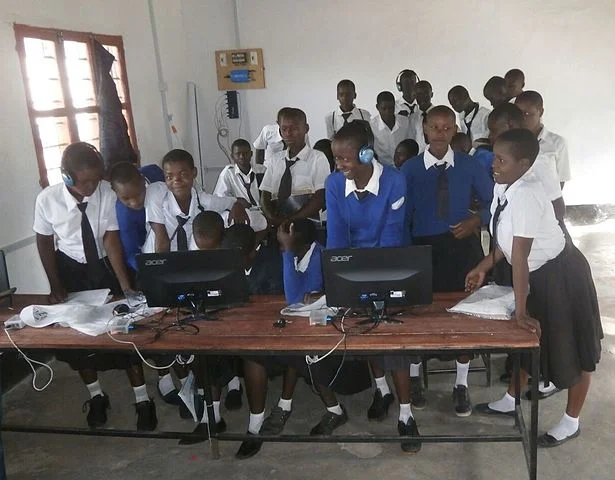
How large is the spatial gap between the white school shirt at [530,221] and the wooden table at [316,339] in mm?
345

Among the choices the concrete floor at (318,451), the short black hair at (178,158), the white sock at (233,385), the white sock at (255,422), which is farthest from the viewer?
the white sock at (233,385)

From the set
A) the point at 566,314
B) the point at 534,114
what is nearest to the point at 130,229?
the point at 566,314

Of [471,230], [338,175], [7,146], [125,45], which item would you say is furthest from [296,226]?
[125,45]

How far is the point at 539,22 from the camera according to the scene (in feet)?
21.0

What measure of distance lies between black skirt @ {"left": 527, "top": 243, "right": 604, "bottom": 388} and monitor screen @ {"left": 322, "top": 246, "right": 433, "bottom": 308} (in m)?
0.56

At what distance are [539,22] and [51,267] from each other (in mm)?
5689

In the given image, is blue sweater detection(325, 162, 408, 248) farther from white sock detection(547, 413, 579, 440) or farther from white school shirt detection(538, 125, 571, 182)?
white school shirt detection(538, 125, 571, 182)

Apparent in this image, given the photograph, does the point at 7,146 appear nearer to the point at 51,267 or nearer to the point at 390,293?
the point at 51,267

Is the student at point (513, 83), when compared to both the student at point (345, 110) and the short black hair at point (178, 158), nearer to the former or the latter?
the student at point (345, 110)

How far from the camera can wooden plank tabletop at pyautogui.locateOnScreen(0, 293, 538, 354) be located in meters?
2.14

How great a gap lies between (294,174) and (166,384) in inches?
57.0

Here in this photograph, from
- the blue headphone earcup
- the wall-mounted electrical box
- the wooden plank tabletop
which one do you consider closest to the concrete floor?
the wooden plank tabletop

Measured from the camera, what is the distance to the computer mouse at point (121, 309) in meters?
2.62

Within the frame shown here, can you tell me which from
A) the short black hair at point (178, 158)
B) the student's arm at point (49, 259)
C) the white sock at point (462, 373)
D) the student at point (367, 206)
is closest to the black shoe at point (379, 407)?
the student at point (367, 206)
